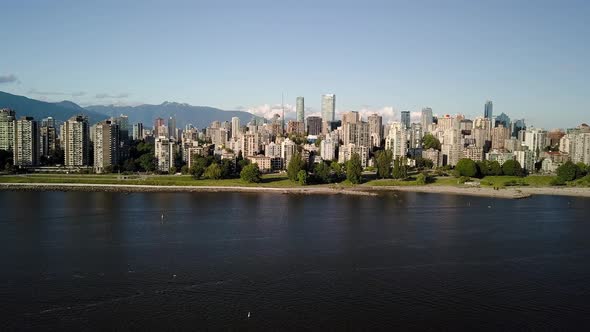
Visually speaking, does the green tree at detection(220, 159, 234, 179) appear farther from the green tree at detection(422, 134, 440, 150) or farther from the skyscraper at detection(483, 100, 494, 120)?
the skyscraper at detection(483, 100, 494, 120)

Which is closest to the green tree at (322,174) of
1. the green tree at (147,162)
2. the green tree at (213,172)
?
the green tree at (213,172)

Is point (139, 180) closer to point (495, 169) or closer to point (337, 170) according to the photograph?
point (337, 170)

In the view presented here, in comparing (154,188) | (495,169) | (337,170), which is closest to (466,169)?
(495,169)

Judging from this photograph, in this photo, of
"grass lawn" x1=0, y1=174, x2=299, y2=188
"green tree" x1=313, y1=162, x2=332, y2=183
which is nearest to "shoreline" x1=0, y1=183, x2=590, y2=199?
"grass lawn" x1=0, y1=174, x2=299, y2=188

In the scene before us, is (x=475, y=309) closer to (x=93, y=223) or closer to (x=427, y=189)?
(x=93, y=223)

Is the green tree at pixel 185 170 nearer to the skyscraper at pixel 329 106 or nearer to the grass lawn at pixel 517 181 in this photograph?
the grass lawn at pixel 517 181

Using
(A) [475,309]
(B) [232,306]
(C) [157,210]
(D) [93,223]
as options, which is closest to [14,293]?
(B) [232,306]
